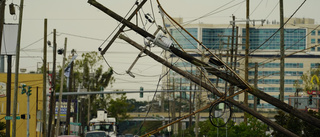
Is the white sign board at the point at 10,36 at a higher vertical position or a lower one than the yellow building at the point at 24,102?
higher

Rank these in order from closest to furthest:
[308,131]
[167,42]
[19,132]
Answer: [167,42]
[308,131]
[19,132]

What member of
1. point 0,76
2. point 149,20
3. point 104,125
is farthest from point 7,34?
point 149,20

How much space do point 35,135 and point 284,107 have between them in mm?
45324

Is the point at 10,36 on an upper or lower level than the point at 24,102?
upper

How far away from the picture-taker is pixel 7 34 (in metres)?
48.5

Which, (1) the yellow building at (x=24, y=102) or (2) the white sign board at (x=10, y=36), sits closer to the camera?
(2) the white sign board at (x=10, y=36)

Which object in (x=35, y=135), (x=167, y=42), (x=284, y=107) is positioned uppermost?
(x=167, y=42)

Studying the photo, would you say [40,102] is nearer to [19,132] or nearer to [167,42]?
[19,132]

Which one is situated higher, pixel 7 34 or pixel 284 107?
pixel 7 34

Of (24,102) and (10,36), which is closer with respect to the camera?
(10,36)

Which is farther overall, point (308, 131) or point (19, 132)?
point (19, 132)

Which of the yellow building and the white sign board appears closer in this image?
the white sign board

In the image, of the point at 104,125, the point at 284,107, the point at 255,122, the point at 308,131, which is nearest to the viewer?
the point at 284,107

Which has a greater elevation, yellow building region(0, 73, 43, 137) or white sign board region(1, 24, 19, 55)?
white sign board region(1, 24, 19, 55)
